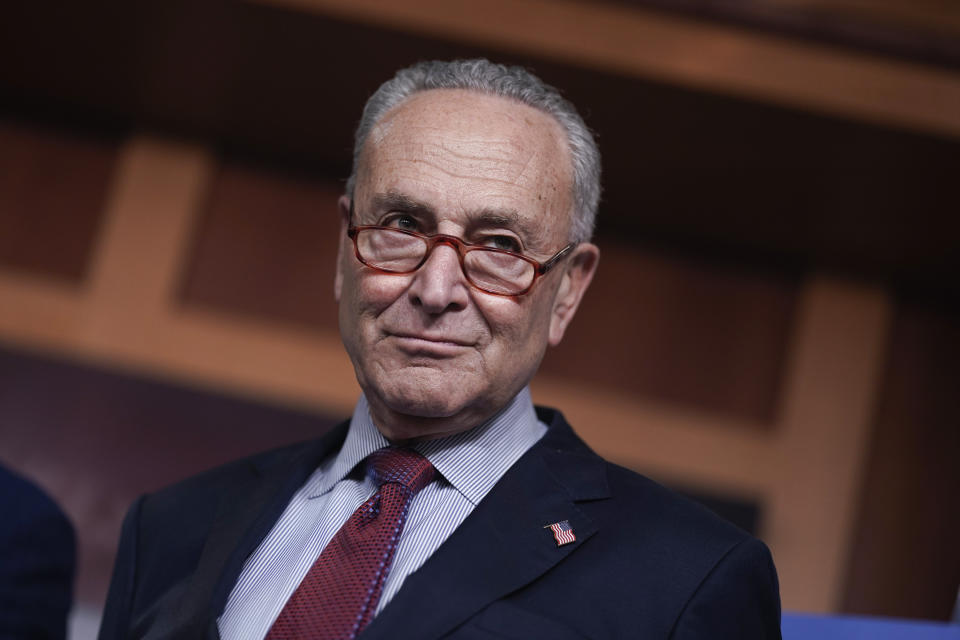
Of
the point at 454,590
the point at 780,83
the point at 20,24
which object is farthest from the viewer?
the point at 20,24

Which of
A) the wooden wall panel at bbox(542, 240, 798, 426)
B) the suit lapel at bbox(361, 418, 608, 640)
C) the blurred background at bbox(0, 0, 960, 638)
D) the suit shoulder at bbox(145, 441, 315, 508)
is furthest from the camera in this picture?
the wooden wall panel at bbox(542, 240, 798, 426)

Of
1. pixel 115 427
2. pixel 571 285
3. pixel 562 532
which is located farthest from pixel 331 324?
pixel 562 532

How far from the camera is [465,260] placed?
1331 millimetres

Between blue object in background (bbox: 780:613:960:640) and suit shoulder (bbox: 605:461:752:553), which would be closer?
suit shoulder (bbox: 605:461:752:553)

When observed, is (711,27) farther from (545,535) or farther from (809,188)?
(545,535)

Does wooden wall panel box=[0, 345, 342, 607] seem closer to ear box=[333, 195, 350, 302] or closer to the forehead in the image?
ear box=[333, 195, 350, 302]

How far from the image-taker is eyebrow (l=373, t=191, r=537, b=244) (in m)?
1.34

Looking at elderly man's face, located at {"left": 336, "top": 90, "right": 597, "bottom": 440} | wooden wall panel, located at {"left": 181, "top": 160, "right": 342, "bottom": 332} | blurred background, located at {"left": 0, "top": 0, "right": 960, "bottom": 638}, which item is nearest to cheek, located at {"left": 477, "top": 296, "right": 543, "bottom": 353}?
elderly man's face, located at {"left": 336, "top": 90, "right": 597, "bottom": 440}

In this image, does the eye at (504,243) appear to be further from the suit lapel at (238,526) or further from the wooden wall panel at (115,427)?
the wooden wall panel at (115,427)

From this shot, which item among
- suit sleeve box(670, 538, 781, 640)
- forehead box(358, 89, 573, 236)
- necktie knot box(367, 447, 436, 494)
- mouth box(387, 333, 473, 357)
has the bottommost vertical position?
suit sleeve box(670, 538, 781, 640)

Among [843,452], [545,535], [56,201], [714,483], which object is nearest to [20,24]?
[56,201]

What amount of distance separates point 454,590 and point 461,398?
24 cm

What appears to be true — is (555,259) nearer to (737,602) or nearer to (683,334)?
(737,602)

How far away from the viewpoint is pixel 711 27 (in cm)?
223
